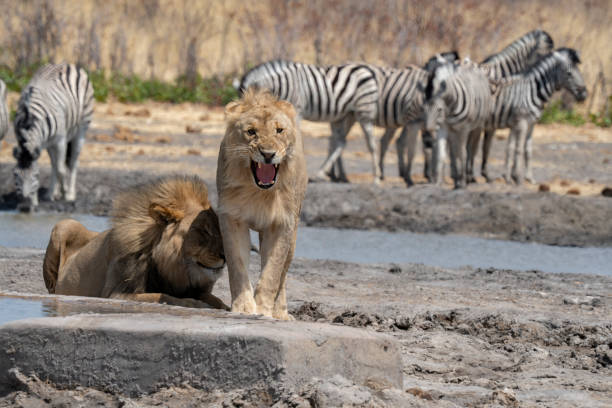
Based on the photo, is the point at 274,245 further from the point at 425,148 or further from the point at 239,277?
the point at 425,148

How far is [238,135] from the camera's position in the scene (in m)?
5.09

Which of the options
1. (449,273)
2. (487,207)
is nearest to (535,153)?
(487,207)

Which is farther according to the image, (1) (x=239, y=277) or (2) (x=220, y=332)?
(1) (x=239, y=277)

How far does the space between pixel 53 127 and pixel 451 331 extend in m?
8.37

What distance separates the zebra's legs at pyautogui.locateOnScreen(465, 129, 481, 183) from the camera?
53.5 ft

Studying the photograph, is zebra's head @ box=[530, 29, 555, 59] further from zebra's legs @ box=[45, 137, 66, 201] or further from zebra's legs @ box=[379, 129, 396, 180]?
zebra's legs @ box=[45, 137, 66, 201]

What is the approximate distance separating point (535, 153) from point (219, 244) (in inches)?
585

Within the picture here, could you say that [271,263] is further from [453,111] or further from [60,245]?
[453,111]

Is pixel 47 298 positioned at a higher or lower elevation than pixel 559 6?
lower

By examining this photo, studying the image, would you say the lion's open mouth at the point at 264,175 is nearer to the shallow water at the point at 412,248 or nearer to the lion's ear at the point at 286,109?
the lion's ear at the point at 286,109

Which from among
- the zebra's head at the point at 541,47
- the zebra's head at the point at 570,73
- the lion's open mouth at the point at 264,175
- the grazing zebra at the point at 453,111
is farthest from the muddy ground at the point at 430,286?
the zebra's head at the point at 541,47

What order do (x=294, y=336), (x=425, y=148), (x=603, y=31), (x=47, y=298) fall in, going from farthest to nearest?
(x=603, y=31) → (x=425, y=148) → (x=47, y=298) → (x=294, y=336)

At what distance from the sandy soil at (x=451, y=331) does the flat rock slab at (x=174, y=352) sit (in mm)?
57

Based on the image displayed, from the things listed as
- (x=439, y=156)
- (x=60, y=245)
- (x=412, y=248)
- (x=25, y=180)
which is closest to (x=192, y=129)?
(x=439, y=156)
